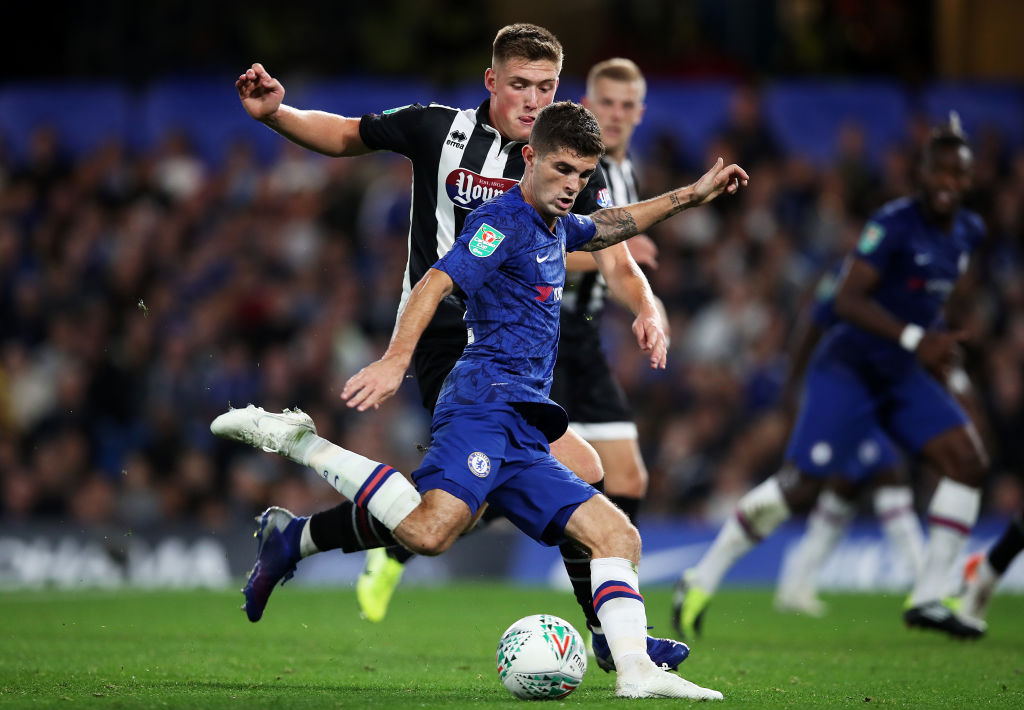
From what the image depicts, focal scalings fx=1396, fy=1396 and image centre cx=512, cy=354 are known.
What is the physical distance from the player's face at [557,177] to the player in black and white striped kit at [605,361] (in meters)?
1.74

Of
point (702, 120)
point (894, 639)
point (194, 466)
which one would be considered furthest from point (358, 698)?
point (702, 120)

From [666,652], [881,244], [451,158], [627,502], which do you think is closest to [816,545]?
[881,244]

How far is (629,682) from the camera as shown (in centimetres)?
499

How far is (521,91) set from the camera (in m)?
5.88

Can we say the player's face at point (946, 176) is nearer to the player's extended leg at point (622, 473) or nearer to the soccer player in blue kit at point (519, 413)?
the player's extended leg at point (622, 473)

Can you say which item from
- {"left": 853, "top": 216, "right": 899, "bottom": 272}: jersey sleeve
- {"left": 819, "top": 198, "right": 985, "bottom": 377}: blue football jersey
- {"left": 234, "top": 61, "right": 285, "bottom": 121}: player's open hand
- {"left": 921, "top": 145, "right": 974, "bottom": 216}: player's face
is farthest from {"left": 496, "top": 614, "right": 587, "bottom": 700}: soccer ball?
{"left": 921, "top": 145, "right": 974, "bottom": 216}: player's face

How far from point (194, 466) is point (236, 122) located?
4.72 m

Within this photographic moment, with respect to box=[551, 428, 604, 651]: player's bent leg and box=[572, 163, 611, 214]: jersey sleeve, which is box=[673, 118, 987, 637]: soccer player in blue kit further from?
box=[572, 163, 611, 214]: jersey sleeve

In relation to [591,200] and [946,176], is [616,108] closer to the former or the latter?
[591,200]

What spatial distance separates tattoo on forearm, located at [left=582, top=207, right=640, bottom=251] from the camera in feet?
18.4

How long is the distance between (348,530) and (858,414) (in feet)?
13.3

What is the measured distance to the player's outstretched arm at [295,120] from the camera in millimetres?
5875

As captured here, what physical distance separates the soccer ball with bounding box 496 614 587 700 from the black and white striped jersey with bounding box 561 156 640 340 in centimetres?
245

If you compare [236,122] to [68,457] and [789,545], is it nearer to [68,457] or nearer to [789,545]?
[68,457]
